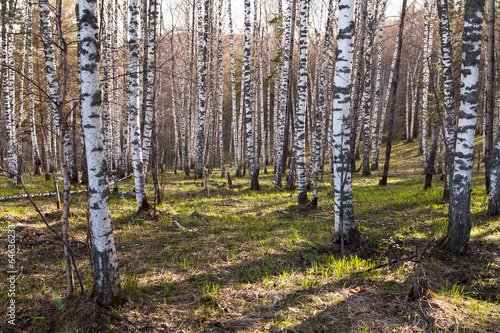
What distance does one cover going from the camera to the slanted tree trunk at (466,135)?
4.95 metres

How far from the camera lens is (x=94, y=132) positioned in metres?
3.24

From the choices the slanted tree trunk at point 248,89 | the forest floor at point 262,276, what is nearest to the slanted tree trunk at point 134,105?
the forest floor at point 262,276

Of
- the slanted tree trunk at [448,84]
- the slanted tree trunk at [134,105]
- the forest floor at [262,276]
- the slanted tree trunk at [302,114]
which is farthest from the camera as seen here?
the slanted tree trunk at [302,114]

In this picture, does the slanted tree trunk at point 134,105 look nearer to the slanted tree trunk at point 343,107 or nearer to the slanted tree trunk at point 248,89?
the slanted tree trunk at point 343,107

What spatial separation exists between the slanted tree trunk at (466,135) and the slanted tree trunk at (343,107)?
179 centimetres

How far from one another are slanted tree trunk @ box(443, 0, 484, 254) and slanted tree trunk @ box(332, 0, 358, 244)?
5.88ft

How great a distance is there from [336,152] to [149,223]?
4.75 meters

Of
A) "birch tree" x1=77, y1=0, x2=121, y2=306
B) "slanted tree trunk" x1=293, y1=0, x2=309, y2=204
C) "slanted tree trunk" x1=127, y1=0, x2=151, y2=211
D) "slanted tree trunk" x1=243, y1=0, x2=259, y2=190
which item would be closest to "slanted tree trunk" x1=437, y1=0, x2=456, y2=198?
"slanted tree trunk" x1=293, y1=0, x2=309, y2=204

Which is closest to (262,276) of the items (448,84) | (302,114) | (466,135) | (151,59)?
(466,135)

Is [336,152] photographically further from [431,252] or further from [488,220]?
[488,220]

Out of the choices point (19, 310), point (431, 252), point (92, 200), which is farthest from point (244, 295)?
point (431, 252)

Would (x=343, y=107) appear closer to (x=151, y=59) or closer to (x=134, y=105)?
(x=134, y=105)

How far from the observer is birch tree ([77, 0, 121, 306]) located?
322cm

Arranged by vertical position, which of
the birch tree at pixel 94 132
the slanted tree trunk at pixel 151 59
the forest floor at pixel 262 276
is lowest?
the forest floor at pixel 262 276
